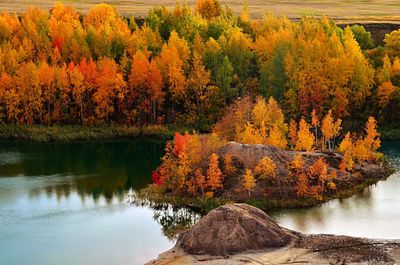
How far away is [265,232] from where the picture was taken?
50.3m

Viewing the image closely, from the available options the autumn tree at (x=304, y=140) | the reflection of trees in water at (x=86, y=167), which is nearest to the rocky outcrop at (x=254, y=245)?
the autumn tree at (x=304, y=140)

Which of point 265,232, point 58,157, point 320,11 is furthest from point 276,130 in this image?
point 320,11

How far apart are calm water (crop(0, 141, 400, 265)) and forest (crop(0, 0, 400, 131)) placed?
14054mm

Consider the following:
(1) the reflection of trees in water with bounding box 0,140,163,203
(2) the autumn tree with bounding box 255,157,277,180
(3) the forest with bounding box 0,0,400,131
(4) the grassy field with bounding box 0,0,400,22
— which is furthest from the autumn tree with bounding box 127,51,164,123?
(4) the grassy field with bounding box 0,0,400,22

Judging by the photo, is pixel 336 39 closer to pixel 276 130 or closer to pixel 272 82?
pixel 272 82

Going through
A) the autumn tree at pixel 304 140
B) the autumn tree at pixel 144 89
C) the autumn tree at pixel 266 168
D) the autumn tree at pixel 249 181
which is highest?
the autumn tree at pixel 144 89

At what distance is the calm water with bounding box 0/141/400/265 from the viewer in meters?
52.4

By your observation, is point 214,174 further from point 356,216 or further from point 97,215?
point 356,216

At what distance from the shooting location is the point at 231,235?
1948 inches

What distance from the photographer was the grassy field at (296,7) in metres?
153

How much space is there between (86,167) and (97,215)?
65.5 ft

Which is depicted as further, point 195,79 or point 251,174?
point 195,79

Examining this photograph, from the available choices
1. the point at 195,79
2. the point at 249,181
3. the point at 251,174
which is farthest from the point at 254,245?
the point at 195,79

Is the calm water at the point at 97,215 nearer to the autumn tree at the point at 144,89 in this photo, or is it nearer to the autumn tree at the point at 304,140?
the autumn tree at the point at 304,140
